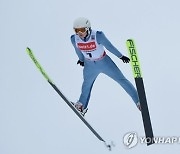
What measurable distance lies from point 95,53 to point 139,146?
1336 millimetres

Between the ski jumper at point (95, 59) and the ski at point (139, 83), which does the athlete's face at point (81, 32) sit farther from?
the ski at point (139, 83)

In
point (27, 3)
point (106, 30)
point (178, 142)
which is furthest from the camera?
point (27, 3)

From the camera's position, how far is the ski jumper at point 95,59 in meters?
A: 5.36

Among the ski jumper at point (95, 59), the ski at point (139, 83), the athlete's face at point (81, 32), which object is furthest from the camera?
the ski jumper at point (95, 59)

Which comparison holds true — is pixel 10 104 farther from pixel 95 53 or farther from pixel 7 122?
pixel 95 53

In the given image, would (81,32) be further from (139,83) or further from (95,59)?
(139,83)

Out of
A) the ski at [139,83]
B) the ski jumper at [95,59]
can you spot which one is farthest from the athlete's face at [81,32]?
the ski at [139,83]

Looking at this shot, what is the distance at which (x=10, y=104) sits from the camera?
7.26 meters

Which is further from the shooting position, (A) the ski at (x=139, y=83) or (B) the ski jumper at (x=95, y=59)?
(B) the ski jumper at (x=95, y=59)

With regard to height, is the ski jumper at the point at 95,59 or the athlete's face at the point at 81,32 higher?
the athlete's face at the point at 81,32

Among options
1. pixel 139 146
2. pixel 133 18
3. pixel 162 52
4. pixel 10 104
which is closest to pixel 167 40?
pixel 162 52

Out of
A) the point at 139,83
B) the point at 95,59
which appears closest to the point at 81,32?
the point at 95,59

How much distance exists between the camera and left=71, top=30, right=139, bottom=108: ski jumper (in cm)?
536

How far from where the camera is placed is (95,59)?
5.55m
